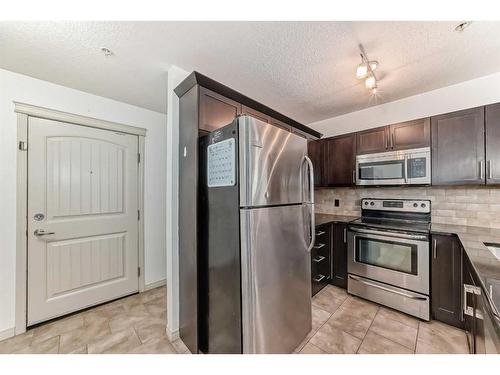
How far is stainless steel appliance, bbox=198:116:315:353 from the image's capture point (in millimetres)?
1280

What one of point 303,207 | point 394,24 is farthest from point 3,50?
point 394,24

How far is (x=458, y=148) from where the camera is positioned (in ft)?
6.71

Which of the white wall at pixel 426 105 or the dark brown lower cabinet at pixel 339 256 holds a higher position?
the white wall at pixel 426 105

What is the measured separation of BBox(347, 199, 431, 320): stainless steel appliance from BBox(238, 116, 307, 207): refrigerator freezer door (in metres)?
1.21

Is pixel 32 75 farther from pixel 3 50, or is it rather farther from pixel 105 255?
pixel 105 255

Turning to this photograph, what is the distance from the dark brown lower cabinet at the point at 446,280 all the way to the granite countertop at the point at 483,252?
0.12 m

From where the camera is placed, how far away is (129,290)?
253 cm

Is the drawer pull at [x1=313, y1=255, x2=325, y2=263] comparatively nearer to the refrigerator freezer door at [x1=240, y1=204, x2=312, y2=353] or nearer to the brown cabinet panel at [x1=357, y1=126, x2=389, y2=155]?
the refrigerator freezer door at [x1=240, y1=204, x2=312, y2=353]

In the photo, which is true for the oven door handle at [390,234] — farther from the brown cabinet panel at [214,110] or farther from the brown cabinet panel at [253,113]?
the brown cabinet panel at [214,110]

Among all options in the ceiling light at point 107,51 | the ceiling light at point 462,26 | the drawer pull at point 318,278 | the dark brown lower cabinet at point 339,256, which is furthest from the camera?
the dark brown lower cabinet at point 339,256

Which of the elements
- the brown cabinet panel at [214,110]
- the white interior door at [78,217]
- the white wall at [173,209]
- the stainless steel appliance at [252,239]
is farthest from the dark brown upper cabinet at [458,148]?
the white interior door at [78,217]

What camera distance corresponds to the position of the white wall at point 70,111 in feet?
5.89

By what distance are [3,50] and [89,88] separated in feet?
2.07

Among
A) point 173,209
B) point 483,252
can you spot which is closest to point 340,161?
point 483,252
